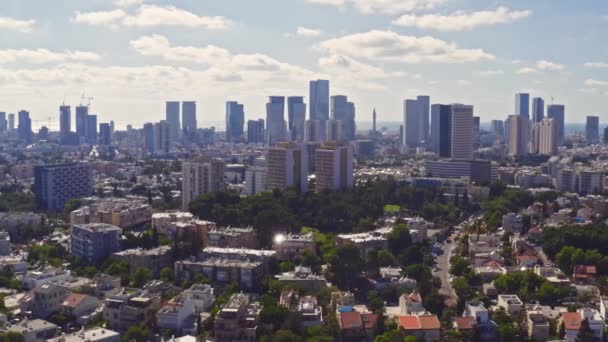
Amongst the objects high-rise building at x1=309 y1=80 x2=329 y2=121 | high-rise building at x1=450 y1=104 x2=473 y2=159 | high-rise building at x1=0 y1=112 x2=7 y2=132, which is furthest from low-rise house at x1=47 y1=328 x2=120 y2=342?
high-rise building at x1=0 y1=112 x2=7 y2=132

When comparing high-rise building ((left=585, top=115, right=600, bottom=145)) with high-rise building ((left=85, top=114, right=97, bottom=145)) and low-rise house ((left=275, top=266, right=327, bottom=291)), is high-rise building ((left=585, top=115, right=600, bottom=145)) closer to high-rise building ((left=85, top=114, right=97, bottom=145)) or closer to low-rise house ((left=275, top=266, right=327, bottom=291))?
high-rise building ((left=85, top=114, right=97, bottom=145))

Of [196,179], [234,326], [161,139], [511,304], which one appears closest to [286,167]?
[196,179]

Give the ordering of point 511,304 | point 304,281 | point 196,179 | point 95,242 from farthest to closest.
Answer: point 196,179 → point 95,242 → point 304,281 → point 511,304

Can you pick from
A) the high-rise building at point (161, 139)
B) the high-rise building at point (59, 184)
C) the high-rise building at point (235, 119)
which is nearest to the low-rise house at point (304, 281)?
the high-rise building at point (59, 184)

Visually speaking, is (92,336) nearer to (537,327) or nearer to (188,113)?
(537,327)

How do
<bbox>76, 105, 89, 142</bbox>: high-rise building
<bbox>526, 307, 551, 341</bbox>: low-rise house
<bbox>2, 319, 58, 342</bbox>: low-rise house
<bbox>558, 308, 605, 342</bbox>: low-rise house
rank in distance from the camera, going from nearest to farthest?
<bbox>2, 319, 58, 342</bbox>: low-rise house
<bbox>558, 308, 605, 342</bbox>: low-rise house
<bbox>526, 307, 551, 341</bbox>: low-rise house
<bbox>76, 105, 89, 142</bbox>: high-rise building

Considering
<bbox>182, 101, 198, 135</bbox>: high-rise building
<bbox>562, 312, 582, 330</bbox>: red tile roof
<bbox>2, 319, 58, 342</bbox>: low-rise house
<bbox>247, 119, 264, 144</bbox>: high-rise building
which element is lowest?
<bbox>2, 319, 58, 342</bbox>: low-rise house
